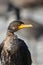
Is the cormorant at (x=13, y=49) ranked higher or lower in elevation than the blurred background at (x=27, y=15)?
higher

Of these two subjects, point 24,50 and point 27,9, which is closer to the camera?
point 24,50

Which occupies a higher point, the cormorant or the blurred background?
the cormorant

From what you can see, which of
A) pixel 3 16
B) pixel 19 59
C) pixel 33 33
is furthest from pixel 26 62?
pixel 3 16

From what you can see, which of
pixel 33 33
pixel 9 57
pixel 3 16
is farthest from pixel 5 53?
pixel 3 16

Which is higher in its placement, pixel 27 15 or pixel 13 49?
pixel 13 49

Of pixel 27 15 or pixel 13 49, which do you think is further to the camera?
pixel 27 15

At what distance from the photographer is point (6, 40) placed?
2.54 meters

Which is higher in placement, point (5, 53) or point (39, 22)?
point (5, 53)

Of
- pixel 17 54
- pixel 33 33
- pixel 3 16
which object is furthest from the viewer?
pixel 3 16

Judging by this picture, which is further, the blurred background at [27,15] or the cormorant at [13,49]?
the blurred background at [27,15]

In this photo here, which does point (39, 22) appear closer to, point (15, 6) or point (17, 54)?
point (15, 6)

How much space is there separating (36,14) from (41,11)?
0.11 metres

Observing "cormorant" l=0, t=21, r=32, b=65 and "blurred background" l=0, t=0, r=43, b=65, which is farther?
"blurred background" l=0, t=0, r=43, b=65

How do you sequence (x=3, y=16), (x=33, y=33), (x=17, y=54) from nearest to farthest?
(x=17, y=54) → (x=33, y=33) → (x=3, y=16)
